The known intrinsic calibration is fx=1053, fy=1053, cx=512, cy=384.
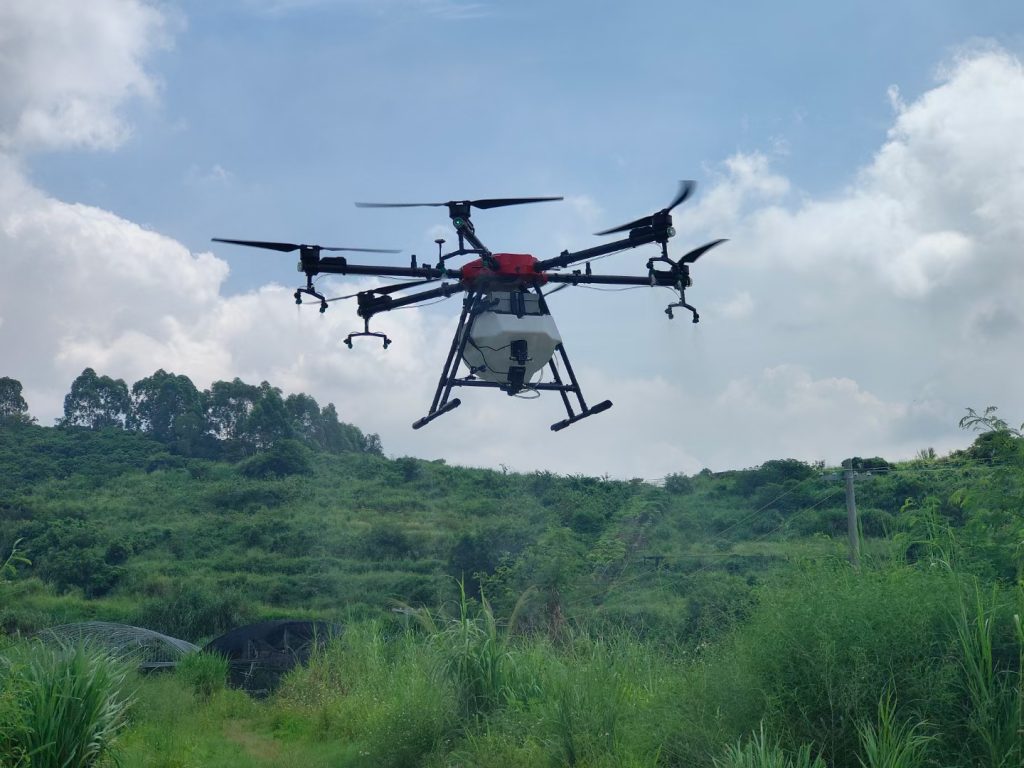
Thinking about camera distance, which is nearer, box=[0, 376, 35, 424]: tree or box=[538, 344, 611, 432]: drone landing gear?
box=[538, 344, 611, 432]: drone landing gear

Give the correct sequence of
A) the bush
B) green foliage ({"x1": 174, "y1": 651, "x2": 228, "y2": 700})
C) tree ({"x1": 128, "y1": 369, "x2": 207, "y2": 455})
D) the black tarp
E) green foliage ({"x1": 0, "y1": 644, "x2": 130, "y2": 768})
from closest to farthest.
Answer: the bush
green foliage ({"x1": 0, "y1": 644, "x2": 130, "y2": 768})
green foliage ({"x1": 174, "y1": 651, "x2": 228, "y2": 700})
the black tarp
tree ({"x1": 128, "y1": 369, "x2": 207, "y2": 455})

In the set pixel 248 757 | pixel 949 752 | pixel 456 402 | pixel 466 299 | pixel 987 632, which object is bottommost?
pixel 248 757

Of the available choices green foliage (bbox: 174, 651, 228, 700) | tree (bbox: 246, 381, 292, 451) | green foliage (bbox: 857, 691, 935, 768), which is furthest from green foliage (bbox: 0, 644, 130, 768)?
tree (bbox: 246, 381, 292, 451)

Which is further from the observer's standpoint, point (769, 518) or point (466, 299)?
point (769, 518)

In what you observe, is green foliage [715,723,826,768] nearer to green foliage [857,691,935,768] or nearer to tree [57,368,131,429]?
green foliage [857,691,935,768]

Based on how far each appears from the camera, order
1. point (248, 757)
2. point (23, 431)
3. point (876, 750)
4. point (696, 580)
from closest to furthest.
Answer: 1. point (876, 750)
2. point (248, 757)
3. point (696, 580)
4. point (23, 431)

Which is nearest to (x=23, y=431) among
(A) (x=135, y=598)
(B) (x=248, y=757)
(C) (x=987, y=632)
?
(A) (x=135, y=598)

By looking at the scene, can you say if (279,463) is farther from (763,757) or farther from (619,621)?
(763,757)

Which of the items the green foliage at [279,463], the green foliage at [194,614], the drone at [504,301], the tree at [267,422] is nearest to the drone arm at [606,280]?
the drone at [504,301]

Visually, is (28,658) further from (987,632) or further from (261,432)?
(261,432)
